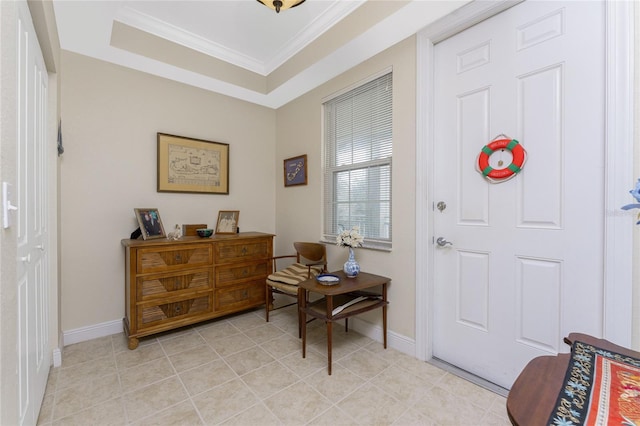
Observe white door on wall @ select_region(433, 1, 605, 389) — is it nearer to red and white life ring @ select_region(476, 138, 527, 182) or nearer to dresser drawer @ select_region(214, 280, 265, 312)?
red and white life ring @ select_region(476, 138, 527, 182)

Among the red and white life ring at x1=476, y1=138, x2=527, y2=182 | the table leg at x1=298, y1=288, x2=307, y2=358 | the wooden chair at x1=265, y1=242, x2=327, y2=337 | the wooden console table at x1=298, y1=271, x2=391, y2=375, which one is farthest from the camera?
the wooden chair at x1=265, y1=242, x2=327, y2=337

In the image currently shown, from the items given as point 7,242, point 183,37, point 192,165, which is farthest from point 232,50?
point 7,242

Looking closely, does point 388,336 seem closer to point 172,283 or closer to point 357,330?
point 357,330

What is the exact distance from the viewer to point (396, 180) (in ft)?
7.84

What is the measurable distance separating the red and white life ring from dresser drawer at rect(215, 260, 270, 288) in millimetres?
2348

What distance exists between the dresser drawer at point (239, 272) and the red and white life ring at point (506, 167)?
235cm

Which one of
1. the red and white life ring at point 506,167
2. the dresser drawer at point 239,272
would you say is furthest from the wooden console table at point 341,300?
the red and white life ring at point 506,167

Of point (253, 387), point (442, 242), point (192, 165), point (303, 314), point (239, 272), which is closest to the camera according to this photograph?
point (253, 387)

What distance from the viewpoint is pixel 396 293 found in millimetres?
2389

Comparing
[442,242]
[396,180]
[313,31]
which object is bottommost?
[442,242]

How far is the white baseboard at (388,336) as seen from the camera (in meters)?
2.28

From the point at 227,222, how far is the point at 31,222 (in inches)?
76.2

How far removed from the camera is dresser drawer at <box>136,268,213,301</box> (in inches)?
95.2

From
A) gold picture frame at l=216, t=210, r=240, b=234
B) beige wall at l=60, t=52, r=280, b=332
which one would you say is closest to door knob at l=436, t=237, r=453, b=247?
gold picture frame at l=216, t=210, r=240, b=234
